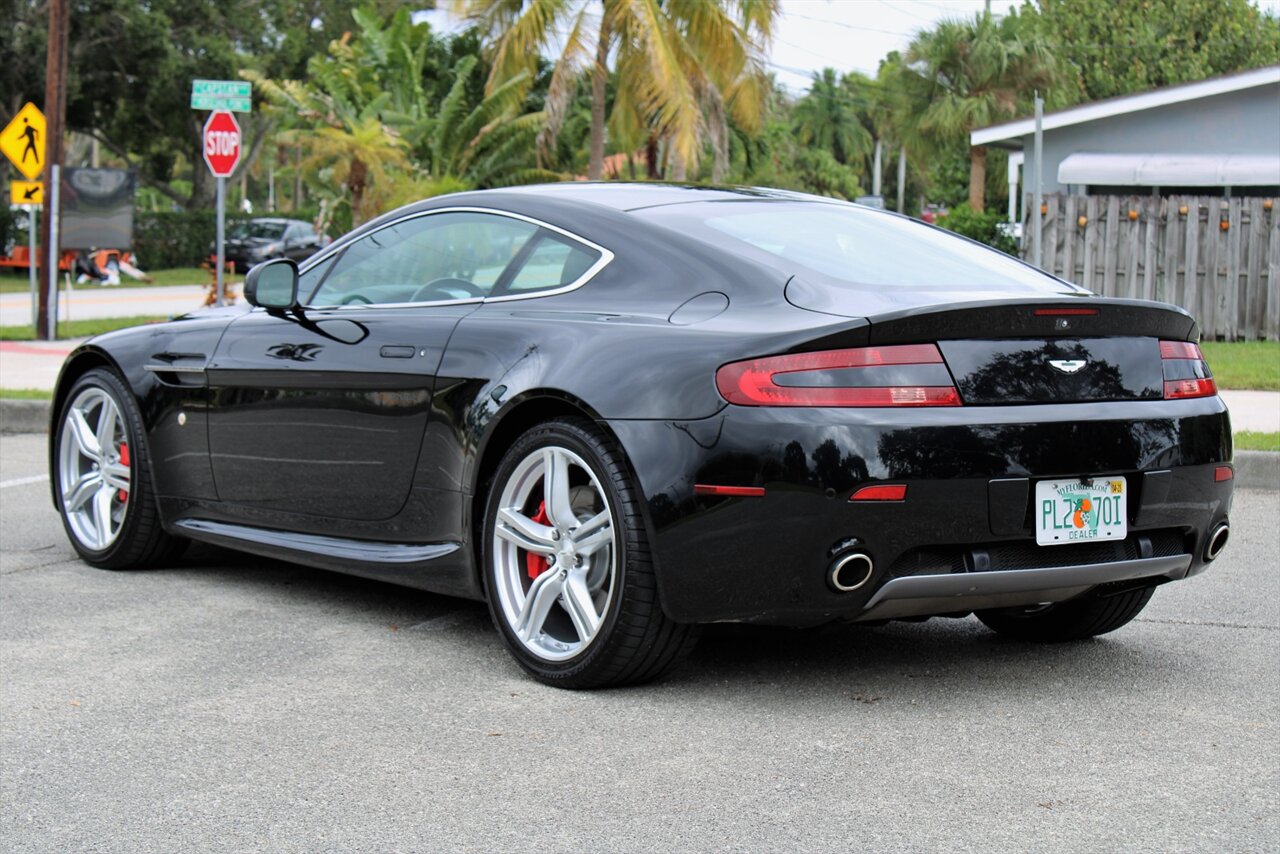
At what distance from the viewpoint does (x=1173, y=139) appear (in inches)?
971

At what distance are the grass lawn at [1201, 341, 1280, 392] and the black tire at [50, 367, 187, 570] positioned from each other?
7.39 m

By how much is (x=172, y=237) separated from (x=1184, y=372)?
40.4 meters

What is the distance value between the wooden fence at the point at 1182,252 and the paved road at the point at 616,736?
1207 centimetres

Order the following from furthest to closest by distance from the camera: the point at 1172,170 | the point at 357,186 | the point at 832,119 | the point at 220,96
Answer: the point at 832,119 < the point at 357,186 < the point at 1172,170 < the point at 220,96

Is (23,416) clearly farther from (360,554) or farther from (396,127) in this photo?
(396,127)

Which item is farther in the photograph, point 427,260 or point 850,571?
point 427,260

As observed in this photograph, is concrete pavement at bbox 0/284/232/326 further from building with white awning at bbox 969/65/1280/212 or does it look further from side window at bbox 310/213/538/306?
side window at bbox 310/213/538/306

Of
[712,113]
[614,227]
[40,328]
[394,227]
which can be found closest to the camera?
[614,227]

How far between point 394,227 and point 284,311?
0.47 metres

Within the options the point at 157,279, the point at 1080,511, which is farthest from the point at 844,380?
the point at 157,279

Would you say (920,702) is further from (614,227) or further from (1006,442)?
(614,227)

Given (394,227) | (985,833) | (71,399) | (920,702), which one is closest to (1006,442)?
(920,702)

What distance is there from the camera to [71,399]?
6.42 meters

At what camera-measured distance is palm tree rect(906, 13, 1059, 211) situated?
47438 millimetres
